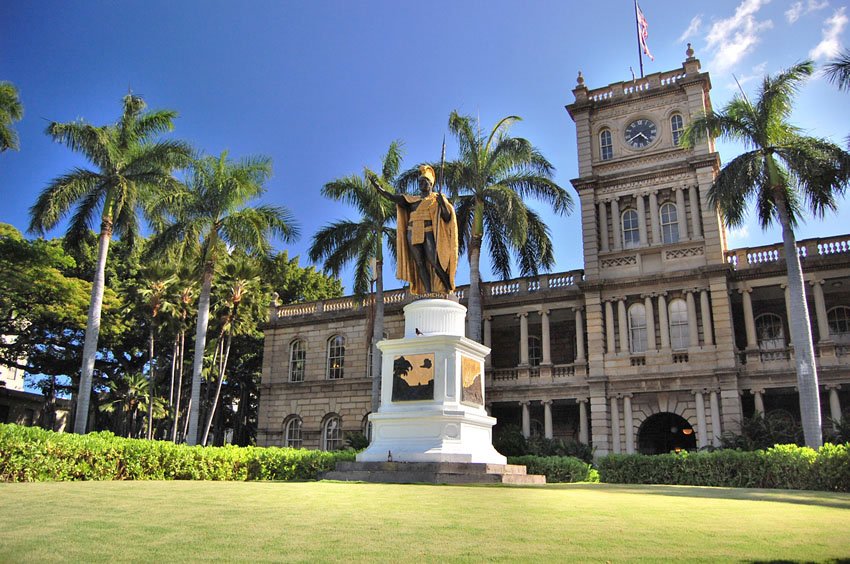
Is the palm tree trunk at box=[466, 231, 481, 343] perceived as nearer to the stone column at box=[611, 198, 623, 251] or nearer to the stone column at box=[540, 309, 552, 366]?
the stone column at box=[540, 309, 552, 366]

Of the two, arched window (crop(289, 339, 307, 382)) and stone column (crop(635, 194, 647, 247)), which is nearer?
stone column (crop(635, 194, 647, 247))

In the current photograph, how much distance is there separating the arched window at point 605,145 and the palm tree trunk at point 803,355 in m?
11.1

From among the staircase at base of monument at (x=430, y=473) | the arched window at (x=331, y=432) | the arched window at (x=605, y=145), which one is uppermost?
the arched window at (x=605, y=145)

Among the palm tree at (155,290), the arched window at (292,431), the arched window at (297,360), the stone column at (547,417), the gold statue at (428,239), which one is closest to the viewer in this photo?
the gold statue at (428,239)

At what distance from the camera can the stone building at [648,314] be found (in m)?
25.0

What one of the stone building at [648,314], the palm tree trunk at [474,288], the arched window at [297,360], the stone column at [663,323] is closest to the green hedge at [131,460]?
the palm tree trunk at [474,288]

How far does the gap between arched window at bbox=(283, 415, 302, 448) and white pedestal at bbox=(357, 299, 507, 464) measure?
2326cm

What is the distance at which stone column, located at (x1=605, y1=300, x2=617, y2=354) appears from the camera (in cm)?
2722

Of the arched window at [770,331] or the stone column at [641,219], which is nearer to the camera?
the arched window at [770,331]

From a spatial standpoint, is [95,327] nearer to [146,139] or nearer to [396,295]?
[146,139]

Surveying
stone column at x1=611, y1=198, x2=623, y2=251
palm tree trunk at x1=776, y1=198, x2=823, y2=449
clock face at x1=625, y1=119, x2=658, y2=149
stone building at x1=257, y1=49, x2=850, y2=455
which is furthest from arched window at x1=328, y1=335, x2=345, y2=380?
palm tree trunk at x1=776, y1=198, x2=823, y2=449

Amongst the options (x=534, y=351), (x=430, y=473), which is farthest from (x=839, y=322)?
(x=430, y=473)

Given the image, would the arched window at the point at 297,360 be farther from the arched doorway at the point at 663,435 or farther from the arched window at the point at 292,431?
the arched doorway at the point at 663,435

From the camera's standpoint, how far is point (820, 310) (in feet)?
80.3
